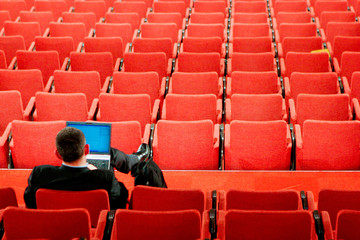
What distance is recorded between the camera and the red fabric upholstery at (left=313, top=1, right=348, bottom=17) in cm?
294

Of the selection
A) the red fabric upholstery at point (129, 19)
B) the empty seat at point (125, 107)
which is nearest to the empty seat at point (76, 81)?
the empty seat at point (125, 107)

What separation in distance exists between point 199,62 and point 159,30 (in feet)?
1.69

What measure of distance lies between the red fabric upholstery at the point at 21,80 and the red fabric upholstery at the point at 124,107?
38 centimetres

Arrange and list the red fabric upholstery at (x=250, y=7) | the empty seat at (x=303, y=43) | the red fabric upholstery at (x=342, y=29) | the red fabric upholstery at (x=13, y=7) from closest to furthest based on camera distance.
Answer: the empty seat at (x=303, y=43) → the red fabric upholstery at (x=342, y=29) → the red fabric upholstery at (x=250, y=7) → the red fabric upholstery at (x=13, y=7)

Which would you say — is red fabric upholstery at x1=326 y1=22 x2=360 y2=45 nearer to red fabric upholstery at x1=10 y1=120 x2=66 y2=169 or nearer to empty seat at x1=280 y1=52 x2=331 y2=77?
empty seat at x1=280 y1=52 x2=331 y2=77

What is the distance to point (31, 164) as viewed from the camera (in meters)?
1.68

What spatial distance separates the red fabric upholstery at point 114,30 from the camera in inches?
104

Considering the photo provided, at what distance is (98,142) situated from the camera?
1.33m

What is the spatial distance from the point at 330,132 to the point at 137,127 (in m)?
0.60

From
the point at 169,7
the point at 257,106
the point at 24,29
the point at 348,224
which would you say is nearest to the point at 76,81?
the point at 257,106

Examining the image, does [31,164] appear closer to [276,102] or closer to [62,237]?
[62,237]

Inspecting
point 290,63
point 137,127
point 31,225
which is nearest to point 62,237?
point 31,225

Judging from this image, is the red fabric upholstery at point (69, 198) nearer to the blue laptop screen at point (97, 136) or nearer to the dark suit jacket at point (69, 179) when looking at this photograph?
the dark suit jacket at point (69, 179)

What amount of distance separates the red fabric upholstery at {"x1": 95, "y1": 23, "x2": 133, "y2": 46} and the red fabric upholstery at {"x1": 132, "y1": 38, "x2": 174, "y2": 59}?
0.27 m
